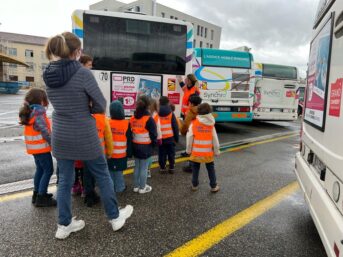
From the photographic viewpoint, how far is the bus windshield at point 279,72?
11.8m

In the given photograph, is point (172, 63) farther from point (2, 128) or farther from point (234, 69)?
point (2, 128)

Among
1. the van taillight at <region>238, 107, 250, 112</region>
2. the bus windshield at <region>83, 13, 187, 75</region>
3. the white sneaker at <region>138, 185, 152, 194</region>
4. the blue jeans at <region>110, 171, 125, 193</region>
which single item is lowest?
the white sneaker at <region>138, 185, 152, 194</region>

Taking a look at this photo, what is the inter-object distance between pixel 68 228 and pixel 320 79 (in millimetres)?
2995

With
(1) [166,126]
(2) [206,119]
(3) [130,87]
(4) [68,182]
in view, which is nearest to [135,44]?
(3) [130,87]

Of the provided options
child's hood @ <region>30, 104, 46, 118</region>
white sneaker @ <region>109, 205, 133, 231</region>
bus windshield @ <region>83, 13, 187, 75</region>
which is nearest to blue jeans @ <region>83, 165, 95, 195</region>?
white sneaker @ <region>109, 205, 133, 231</region>

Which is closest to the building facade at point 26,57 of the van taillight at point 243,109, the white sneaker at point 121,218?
the van taillight at point 243,109

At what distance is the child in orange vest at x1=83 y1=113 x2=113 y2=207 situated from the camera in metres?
3.41

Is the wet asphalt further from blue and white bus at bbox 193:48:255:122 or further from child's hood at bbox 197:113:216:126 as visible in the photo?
blue and white bus at bbox 193:48:255:122

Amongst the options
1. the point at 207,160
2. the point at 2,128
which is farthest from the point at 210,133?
the point at 2,128

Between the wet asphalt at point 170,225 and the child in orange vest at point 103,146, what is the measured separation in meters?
0.16

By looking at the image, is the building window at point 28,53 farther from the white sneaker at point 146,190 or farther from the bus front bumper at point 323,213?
the bus front bumper at point 323,213

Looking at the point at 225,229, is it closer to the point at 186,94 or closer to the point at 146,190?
the point at 146,190

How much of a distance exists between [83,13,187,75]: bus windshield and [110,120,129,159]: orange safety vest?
8.72 ft

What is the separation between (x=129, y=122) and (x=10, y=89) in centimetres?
3464
